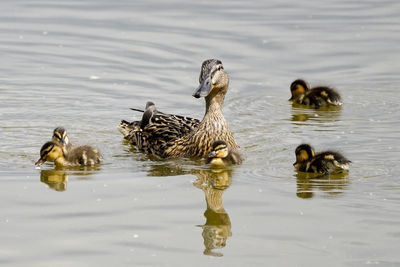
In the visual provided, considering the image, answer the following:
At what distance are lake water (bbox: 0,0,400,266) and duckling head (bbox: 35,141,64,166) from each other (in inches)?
3.7

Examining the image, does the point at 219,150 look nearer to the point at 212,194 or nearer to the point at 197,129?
the point at 197,129

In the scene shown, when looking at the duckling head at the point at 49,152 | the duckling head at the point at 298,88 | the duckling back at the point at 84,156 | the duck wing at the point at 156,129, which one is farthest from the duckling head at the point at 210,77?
the duckling head at the point at 298,88

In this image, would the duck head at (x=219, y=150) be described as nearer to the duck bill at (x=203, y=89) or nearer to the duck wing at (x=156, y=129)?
the duck bill at (x=203, y=89)

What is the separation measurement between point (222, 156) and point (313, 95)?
2427mm

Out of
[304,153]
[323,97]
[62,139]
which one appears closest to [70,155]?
[62,139]

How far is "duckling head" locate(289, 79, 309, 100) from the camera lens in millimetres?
9375

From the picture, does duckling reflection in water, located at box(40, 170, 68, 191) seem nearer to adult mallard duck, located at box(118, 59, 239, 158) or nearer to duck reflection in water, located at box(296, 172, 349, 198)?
adult mallard duck, located at box(118, 59, 239, 158)

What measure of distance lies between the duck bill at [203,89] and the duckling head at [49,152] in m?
1.10

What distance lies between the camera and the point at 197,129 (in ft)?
25.6

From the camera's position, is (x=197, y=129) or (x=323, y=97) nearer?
(x=197, y=129)

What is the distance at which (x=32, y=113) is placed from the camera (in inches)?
344

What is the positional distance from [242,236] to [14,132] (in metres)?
3.16

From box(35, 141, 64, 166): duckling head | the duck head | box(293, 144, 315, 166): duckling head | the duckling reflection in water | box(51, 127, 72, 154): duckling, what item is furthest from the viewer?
box(51, 127, 72, 154): duckling

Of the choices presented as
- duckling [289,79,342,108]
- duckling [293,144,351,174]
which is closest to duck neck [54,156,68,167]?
duckling [293,144,351,174]
